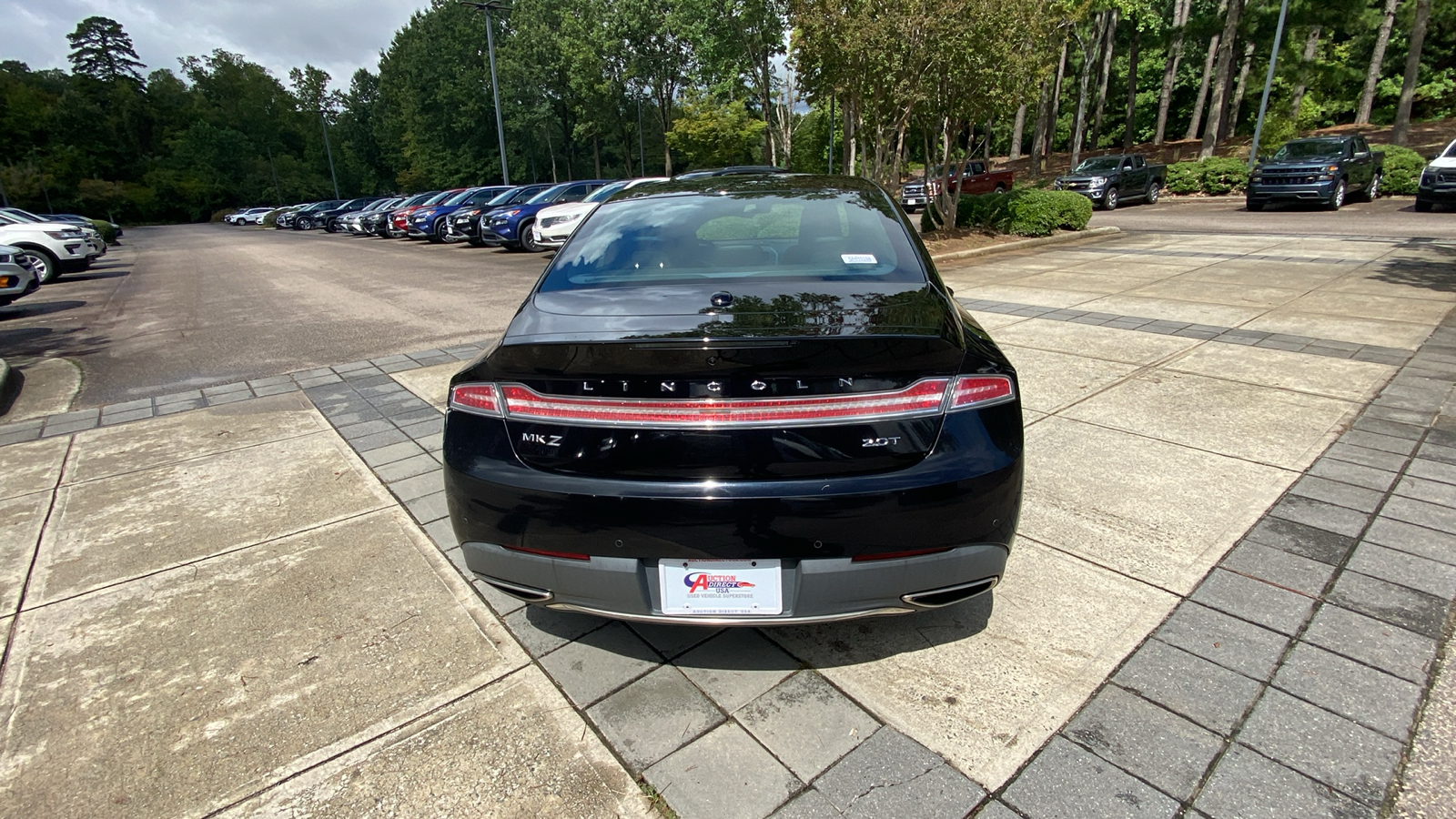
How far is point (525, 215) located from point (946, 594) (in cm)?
1713

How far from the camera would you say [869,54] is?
12258 millimetres

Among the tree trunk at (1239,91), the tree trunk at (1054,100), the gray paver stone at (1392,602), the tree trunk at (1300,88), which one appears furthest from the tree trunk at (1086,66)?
the gray paver stone at (1392,602)

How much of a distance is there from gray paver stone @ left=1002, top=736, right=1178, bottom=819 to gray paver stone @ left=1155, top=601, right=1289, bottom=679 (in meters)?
0.71

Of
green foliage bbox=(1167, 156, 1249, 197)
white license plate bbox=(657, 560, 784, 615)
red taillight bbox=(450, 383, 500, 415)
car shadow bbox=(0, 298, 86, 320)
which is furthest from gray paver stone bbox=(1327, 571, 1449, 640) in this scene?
green foliage bbox=(1167, 156, 1249, 197)

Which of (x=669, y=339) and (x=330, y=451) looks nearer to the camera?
(x=669, y=339)

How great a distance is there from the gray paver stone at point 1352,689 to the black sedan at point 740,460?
106 cm

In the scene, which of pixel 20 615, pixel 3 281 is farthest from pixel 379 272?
pixel 20 615

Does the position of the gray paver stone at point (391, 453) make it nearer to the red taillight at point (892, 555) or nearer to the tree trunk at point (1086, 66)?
the red taillight at point (892, 555)

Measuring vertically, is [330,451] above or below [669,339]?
below

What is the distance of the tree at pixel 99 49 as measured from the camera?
79375mm

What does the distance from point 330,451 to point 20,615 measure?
175 cm

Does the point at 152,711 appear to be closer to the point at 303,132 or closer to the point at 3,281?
the point at 3,281

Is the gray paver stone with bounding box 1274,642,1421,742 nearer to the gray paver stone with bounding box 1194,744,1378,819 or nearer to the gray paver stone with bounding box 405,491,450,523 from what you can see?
the gray paver stone with bounding box 1194,744,1378,819

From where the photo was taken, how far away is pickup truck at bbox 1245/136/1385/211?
1778 centimetres
